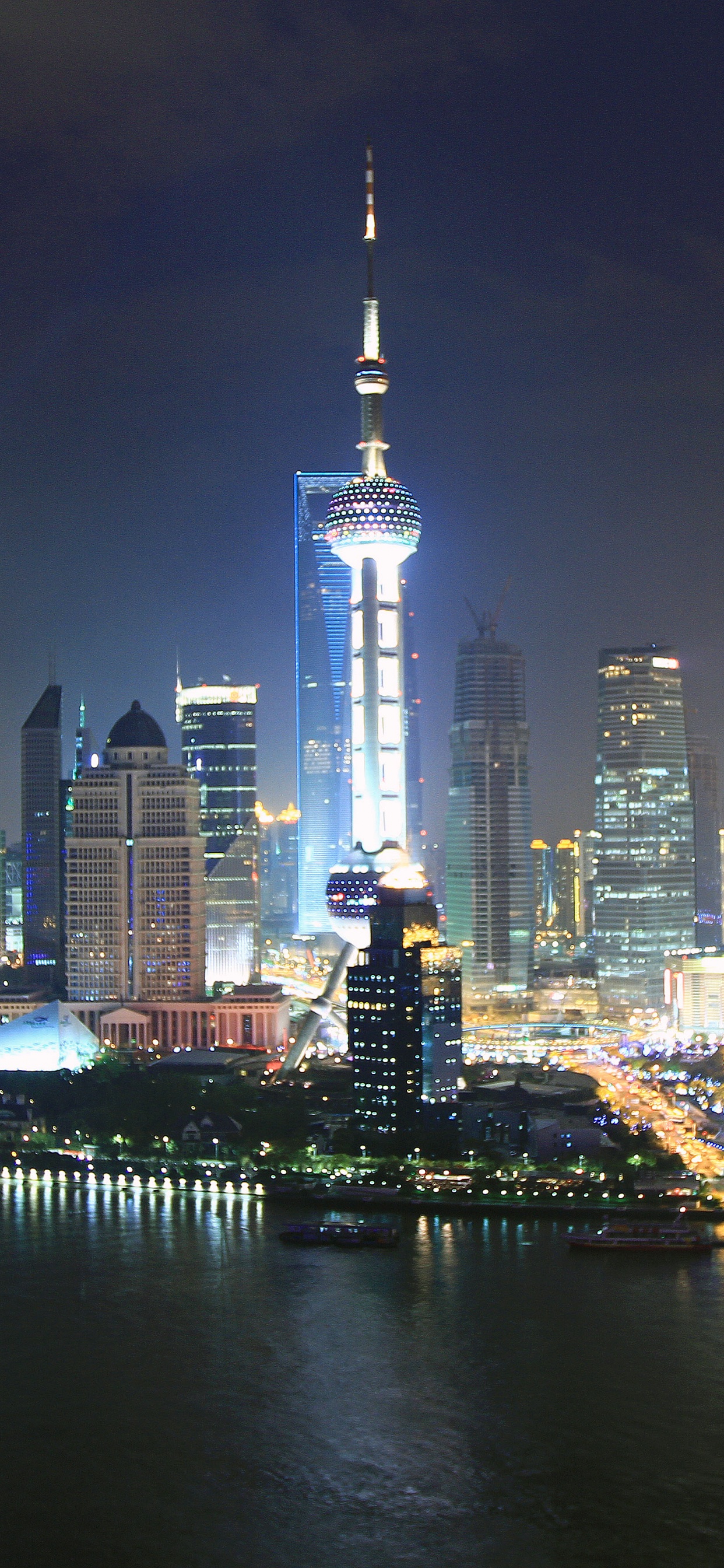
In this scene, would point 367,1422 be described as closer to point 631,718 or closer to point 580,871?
point 631,718

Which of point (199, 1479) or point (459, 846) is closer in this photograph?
point (199, 1479)

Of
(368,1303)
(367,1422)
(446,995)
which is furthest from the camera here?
(446,995)

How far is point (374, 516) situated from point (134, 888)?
9252mm

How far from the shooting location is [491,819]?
44.5 m

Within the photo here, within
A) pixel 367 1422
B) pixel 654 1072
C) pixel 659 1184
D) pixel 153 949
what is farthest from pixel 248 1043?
pixel 367 1422

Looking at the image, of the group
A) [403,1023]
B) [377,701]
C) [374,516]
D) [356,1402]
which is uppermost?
[374,516]

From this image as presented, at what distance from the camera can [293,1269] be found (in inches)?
709

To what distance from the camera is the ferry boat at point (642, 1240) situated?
18953mm

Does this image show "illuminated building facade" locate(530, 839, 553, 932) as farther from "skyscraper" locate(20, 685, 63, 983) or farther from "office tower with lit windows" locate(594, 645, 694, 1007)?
"skyscraper" locate(20, 685, 63, 983)

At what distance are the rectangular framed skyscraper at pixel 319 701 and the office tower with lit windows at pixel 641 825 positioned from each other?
950 centimetres

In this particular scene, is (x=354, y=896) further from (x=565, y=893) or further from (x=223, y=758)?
(x=565, y=893)

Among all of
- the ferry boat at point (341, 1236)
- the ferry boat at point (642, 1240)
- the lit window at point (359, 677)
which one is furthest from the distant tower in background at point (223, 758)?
the ferry boat at point (642, 1240)

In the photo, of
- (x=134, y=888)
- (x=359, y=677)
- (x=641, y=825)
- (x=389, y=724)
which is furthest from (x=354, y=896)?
(x=641, y=825)

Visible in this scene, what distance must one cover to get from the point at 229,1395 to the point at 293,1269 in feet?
12.6
